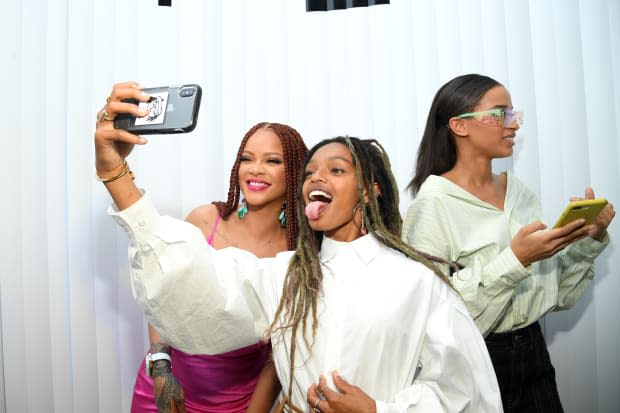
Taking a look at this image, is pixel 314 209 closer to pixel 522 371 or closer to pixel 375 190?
pixel 375 190

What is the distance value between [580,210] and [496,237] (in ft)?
0.83

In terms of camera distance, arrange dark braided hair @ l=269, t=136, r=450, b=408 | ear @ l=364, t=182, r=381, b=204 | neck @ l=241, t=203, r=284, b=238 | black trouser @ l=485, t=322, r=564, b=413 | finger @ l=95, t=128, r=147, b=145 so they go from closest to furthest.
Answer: finger @ l=95, t=128, r=147, b=145 → dark braided hair @ l=269, t=136, r=450, b=408 → ear @ l=364, t=182, r=381, b=204 → black trouser @ l=485, t=322, r=564, b=413 → neck @ l=241, t=203, r=284, b=238

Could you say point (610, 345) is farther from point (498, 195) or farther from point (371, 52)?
point (371, 52)

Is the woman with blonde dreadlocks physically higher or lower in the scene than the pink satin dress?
higher

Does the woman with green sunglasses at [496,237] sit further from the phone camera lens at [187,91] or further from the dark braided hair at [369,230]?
the phone camera lens at [187,91]

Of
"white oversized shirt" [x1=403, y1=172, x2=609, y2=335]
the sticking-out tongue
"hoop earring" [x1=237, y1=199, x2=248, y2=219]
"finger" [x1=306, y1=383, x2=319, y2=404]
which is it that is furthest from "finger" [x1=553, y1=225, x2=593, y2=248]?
"hoop earring" [x1=237, y1=199, x2=248, y2=219]

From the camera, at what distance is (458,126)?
1740mm

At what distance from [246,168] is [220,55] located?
0.87 meters

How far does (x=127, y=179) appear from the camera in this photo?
1095mm

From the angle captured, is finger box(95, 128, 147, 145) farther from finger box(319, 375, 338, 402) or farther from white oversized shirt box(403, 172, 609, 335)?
white oversized shirt box(403, 172, 609, 335)

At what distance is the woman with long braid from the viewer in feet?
5.44

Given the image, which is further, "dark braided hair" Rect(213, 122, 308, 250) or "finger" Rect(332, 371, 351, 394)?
"dark braided hair" Rect(213, 122, 308, 250)

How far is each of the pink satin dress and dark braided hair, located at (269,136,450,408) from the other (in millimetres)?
447

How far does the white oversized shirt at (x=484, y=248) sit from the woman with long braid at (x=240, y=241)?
43cm
